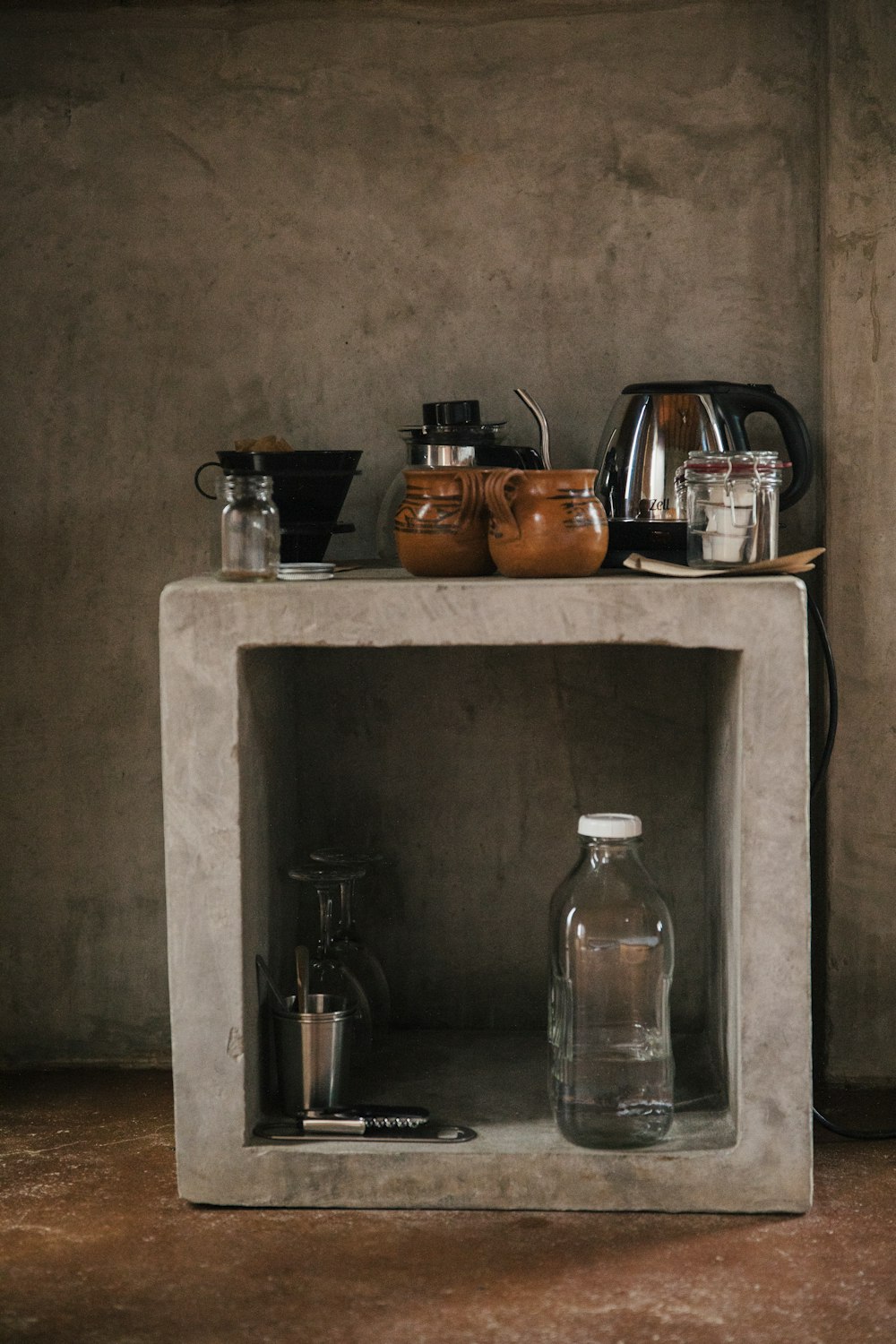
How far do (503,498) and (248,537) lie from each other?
36cm

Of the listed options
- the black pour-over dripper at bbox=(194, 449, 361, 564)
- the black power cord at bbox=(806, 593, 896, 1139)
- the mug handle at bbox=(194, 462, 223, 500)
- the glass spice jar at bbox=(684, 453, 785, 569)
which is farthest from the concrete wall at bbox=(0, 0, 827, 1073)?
the glass spice jar at bbox=(684, 453, 785, 569)

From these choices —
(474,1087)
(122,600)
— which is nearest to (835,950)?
(474,1087)

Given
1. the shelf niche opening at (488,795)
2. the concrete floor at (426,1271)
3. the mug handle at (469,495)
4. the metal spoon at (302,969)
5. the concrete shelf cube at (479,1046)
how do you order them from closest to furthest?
the concrete floor at (426,1271)
the concrete shelf cube at (479,1046)
the mug handle at (469,495)
the metal spoon at (302,969)
the shelf niche opening at (488,795)

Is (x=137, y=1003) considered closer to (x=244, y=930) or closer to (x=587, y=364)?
(x=244, y=930)

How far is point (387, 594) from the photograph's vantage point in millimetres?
1878

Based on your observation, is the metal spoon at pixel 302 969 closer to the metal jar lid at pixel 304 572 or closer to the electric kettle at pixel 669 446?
the metal jar lid at pixel 304 572

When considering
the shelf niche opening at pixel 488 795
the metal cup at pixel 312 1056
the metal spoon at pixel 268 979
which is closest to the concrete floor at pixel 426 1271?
the metal cup at pixel 312 1056

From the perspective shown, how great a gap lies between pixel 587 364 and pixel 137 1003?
138 cm

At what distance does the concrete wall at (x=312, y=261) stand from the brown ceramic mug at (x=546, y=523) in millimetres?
526

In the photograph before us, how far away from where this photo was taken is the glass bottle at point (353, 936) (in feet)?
7.48

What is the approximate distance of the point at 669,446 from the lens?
2.17 metres

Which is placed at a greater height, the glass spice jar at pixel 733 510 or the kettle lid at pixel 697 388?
the kettle lid at pixel 697 388

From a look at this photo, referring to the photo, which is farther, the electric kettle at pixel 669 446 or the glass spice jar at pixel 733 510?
the electric kettle at pixel 669 446

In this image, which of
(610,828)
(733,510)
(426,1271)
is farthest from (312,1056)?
(733,510)
